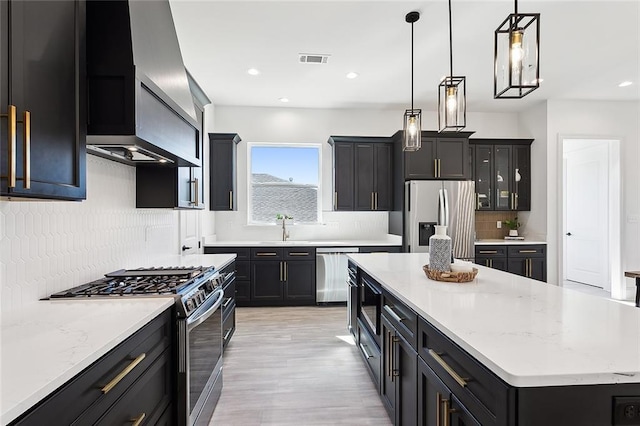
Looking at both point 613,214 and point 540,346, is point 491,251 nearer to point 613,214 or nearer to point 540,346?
point 613,214

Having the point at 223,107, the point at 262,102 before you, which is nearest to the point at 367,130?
the point at 262,102

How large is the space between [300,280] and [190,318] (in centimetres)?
306

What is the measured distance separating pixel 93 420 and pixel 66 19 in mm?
1480

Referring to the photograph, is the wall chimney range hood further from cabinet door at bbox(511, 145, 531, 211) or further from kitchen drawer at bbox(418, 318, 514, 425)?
cabinet door at bbox(511, 145, 531, 211)

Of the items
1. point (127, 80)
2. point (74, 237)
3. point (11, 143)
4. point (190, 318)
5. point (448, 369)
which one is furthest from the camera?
point (74, 237)

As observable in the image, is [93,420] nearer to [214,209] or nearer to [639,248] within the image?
[214,209]

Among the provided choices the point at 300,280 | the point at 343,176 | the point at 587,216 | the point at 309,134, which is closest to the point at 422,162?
the point at 343,176

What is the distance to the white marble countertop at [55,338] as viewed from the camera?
0.79 m

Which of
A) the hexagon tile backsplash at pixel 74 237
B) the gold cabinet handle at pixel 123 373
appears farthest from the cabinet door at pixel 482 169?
the gold cabinet handle at pixel 123 373

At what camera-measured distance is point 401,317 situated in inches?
68.7

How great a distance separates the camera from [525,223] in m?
5.48

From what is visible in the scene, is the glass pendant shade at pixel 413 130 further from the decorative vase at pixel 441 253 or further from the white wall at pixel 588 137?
the white wall at pixel 588 137

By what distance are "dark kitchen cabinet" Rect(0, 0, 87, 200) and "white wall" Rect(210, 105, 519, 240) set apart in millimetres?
3931

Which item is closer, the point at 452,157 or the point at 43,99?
the point at 43,99
